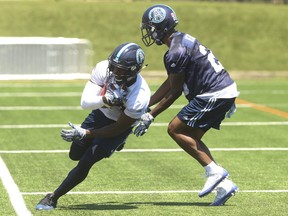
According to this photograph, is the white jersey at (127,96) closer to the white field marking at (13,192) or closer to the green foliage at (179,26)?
the white field marking at (13,192)

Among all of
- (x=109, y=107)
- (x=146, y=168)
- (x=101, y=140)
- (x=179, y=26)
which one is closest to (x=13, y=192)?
(x=101, y=140)

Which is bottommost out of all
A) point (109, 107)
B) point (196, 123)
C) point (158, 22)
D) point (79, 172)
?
point (79, 172)

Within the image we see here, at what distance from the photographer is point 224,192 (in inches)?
357

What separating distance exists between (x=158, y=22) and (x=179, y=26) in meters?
25.1

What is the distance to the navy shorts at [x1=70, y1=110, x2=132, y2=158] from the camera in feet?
29.0

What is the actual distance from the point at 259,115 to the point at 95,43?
15.3 m

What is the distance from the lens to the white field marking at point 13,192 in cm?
871

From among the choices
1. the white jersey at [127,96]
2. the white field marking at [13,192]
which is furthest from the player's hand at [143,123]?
the white field marking at [13,192]

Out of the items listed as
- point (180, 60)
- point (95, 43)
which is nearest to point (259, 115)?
point (180, 60)

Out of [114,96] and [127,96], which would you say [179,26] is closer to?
[127,96]

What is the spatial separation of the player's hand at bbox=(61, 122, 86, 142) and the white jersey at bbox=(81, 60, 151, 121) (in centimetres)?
24

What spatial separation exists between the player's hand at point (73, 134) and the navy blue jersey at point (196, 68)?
122 cm

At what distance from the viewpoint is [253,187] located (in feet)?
33.7

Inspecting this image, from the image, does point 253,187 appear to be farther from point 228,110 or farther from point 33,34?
point 33,34
